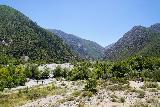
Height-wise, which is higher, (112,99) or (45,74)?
(45,74)

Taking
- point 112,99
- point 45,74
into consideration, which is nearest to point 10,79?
point 45,74

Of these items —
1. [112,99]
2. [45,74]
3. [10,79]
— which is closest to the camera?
[112,99]

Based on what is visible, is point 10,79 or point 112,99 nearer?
point 112,99

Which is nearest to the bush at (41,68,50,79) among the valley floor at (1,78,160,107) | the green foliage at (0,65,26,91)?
the green foliage at (0,65,26,91)

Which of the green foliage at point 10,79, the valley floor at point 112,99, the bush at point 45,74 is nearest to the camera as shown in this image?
the valley floor at point 112,99

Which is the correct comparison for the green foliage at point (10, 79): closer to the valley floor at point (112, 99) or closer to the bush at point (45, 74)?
the bush at point (45, 74)

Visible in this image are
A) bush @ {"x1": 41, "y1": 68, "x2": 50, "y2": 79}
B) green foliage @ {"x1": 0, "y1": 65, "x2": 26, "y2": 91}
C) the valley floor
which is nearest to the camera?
the valley floor

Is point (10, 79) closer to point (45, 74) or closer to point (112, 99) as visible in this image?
point (45, 74)

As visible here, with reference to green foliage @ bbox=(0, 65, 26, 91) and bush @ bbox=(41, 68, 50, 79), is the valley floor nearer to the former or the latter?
green foliage @ bbox=(0, 65, 26, 91)

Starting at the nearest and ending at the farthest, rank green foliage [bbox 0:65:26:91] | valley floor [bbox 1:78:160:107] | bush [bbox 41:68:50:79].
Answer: valley floor [bbox 1:78:160:107]
green foliage [bbox 0:65:26:91]
bush [bbox 41:68:50:79]

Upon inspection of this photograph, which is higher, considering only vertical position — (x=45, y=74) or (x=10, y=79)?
(x=45, y=74)

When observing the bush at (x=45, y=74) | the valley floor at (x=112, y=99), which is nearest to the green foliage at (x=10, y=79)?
the bush at (x=45, y=74)

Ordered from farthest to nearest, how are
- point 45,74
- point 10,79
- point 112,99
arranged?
point 45,74 → point 10,79 → point 112,99

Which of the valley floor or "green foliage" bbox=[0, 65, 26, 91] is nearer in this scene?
the valley floor
